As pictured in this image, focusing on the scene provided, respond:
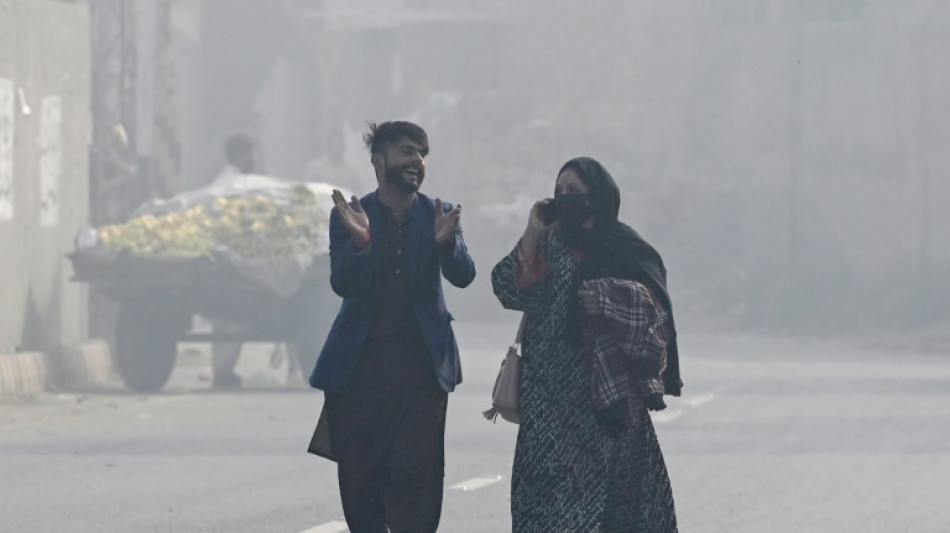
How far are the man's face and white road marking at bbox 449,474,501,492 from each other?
14.5ft

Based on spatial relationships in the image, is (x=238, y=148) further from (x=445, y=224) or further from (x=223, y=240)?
(x=445, y=224)

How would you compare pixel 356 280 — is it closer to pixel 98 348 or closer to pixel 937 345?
pixel 98 348

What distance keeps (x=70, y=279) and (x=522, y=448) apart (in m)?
11.9

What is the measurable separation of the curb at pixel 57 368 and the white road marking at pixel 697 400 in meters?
5.31

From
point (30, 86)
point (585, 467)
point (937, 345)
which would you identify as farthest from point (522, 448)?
point (937, 345)

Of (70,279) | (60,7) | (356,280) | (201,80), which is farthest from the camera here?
(201,80)

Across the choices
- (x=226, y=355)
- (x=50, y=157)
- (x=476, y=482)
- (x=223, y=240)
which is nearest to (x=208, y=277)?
(x=223, y=240)

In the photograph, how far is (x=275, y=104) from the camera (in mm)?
43781

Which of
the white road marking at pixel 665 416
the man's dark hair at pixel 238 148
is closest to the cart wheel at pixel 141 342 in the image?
the man's dark hair at pixel 238 148

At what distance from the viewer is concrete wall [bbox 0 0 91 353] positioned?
19.1 meters

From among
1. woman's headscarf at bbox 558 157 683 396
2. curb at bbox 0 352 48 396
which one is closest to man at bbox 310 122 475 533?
woman's headscarf at bbox 558 157 683 396

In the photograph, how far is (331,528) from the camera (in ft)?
32.8

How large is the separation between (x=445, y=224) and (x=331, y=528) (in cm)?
280

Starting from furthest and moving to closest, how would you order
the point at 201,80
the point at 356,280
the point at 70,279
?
the point at 201,80
the point at 70,279
the point at 356,280
